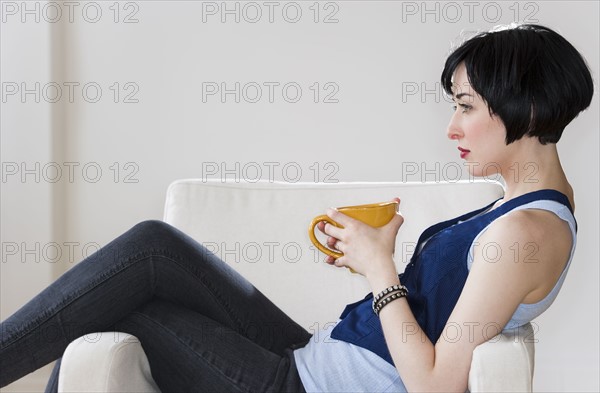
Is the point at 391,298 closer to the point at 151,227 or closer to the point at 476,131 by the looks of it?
the point at 476,131

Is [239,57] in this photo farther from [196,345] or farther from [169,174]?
[196,345]

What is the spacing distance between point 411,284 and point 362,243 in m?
0.23

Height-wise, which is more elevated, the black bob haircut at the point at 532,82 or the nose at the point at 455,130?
the black bob haircut at the point at 532,82

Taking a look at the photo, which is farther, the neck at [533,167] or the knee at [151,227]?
the knee at [151,227]

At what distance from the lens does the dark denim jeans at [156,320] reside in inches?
61.2

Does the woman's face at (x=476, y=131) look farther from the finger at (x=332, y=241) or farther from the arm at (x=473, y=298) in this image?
the finger at (x=332, y=241)

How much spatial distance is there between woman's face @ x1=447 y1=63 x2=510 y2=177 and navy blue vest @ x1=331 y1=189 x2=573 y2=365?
0.29ft

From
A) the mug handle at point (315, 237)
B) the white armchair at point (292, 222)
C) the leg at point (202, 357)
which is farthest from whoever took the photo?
the white armchair at point (292, 222)

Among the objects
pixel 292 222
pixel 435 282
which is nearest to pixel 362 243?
pixel 435 282

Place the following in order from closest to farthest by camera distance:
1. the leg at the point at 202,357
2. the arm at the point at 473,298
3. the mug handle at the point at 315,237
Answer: the arm at the point at 473,298, the mug handle at the point at 315,237, the leg at the point at 202,357

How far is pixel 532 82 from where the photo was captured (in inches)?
59.8

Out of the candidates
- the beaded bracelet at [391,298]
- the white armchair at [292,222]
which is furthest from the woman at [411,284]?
the white armchair at [292,222]

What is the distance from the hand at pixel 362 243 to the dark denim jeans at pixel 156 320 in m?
0.29

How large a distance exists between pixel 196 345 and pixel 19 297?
60.2 inches
